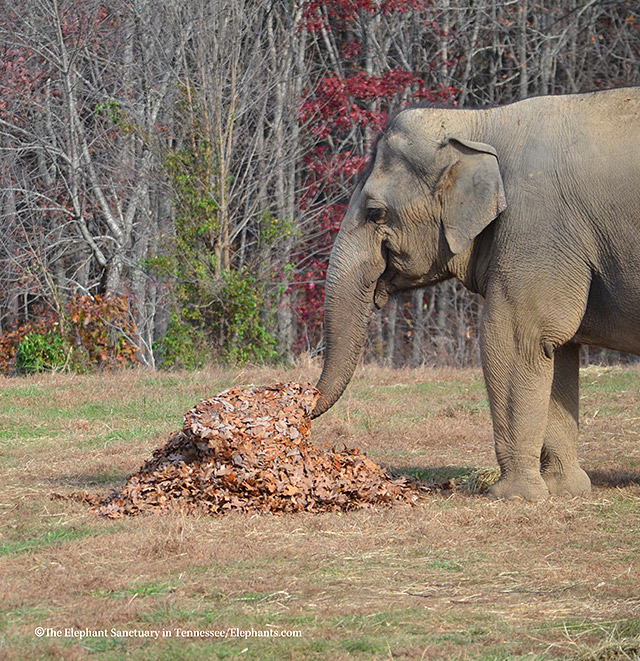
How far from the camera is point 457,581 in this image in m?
5.89

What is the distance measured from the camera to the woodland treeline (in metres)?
17.8

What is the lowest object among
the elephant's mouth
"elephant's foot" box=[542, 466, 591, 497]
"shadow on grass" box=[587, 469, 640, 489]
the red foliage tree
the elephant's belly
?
"shadow on grass" box=[587, 469, 640, 489]

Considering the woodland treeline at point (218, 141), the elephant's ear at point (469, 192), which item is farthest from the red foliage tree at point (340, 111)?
the elephant's ear at point (469, 192)

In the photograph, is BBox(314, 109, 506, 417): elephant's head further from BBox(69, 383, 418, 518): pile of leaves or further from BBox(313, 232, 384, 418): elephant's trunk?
BBox(69, 383, 418, 518): pile of leaves

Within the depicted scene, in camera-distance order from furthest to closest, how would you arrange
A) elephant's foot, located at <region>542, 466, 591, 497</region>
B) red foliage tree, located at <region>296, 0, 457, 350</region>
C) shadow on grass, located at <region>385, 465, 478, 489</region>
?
red foliage tree, located at <region>296, 0, 457, 350</region>
shadow on grass, located at <region>385, 465, 478, 489</region>
elephant's foot, located at <region>542, 466, 591, 497</region>

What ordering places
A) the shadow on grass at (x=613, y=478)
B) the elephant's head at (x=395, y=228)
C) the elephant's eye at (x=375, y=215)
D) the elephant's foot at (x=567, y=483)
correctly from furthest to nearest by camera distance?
the shadow on grass at (x=613, y=478), the elephant's foot at (x=567, y=483), the elephant's eye at (x=375, y=215), the elephant's head at (x=395, y=228)

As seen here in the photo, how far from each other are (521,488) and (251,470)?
6.17 feet

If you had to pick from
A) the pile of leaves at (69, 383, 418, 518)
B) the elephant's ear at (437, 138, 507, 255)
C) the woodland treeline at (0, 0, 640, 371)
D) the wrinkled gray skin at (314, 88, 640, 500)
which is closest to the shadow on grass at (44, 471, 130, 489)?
the pile of leaves at (69, 383, 418, 518)

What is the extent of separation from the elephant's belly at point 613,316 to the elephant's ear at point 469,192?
88 centimetres

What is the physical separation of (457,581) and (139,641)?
5.93ft

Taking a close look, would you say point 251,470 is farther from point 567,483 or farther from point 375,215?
point 567,483

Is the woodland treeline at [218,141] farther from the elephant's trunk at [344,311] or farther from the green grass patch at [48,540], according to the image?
the green grass patch at [48,540]

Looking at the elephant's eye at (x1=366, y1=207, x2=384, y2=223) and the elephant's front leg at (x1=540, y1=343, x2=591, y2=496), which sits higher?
the elephant's eye at (x1=366, y1=207, x2=384, y2=223)

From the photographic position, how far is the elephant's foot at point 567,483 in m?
8.26
